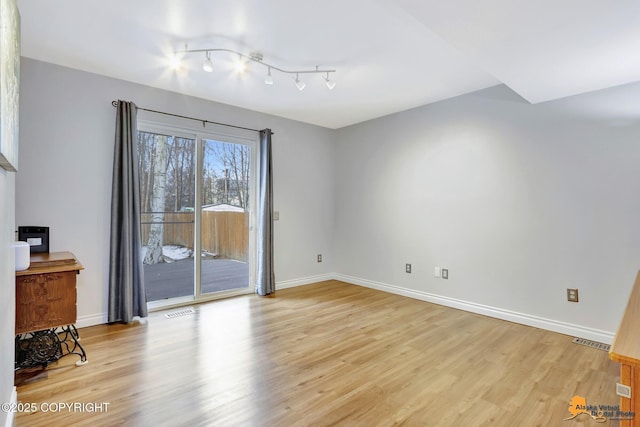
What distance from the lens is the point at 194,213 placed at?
4.03m

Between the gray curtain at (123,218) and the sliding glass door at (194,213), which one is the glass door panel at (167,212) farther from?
the gray curtain at (123,218)

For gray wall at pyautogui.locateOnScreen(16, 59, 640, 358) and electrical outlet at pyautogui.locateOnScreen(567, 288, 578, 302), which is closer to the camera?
gray wall at pyautogui.locateOnScreen(16, 59, 640, 358)

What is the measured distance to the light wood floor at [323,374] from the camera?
74.5 inches

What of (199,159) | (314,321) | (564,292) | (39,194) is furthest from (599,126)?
(39,194)

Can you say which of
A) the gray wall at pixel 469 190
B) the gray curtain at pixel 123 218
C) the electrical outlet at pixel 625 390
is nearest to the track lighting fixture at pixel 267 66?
the gray curtain at pixel 123 218

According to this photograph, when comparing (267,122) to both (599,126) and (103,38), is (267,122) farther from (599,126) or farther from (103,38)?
(599,126)

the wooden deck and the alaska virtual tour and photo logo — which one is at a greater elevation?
the wooden deck

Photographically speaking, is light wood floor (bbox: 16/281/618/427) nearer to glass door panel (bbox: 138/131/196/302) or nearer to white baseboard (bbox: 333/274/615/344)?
white baseboard (bbox: 333/274/615/344)

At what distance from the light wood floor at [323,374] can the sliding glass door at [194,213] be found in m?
0.65

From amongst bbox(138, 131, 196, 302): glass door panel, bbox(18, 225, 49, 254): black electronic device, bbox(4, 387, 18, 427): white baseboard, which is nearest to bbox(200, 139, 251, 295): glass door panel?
bbox(138, 131, 196, 302): glass door panel

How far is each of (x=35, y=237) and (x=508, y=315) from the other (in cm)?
477

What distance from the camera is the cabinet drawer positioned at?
2244mm

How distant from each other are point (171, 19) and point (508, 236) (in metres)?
3.75

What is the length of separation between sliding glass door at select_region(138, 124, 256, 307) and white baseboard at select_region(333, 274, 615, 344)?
2156mm
